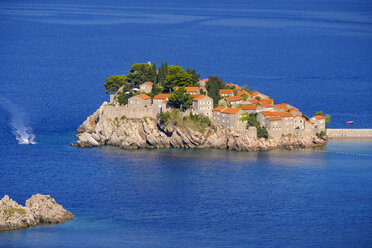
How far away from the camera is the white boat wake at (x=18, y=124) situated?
422 ft

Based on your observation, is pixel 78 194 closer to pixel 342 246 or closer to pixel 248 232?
pixel 248 232

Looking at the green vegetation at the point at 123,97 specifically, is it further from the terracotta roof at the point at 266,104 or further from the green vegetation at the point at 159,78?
the terracotta roof at the point at 266,104

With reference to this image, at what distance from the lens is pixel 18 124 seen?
5458 inches

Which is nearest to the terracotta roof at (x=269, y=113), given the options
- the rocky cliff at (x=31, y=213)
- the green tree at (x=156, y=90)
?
the green tree at (x=156, y=90)

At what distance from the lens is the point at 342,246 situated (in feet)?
269

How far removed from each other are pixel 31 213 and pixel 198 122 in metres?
38.6

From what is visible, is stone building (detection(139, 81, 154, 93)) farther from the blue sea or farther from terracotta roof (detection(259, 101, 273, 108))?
terracotta roof (detection(259, 101, 273, 108))

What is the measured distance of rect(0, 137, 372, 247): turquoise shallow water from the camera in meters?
84.4

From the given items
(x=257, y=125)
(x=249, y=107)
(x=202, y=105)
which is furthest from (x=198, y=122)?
(x=257, y=125)

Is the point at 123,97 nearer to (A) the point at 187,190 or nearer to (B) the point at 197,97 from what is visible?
(B) the point at 197,97

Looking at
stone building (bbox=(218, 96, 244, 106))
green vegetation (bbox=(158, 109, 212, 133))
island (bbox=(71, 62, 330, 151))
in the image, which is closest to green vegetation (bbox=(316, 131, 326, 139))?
island (bbox=(71, 62, 330, 151))

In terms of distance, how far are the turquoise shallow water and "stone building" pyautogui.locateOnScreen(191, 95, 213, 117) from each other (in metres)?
5.63

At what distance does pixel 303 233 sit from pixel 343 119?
193 ft

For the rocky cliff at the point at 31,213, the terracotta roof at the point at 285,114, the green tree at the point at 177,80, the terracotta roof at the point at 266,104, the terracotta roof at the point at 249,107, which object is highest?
the green tree at the point at 177,80
